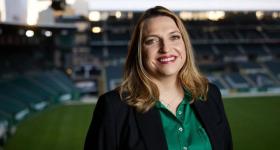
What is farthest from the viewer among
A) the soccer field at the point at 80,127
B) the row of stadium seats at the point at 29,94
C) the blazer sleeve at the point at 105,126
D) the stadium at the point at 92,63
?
the row of stadium seats at the point at 29,94

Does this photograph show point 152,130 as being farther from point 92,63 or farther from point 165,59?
point 92,63

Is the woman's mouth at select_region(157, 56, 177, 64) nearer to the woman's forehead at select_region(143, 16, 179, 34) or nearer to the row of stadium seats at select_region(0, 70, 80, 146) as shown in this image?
the woman's forehead at select_region(143, 16, 179, 34)

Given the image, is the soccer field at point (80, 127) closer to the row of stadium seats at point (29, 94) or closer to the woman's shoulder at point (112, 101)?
the row of stadium seats at point (29, 94)

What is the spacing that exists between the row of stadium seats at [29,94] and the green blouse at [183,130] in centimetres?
897

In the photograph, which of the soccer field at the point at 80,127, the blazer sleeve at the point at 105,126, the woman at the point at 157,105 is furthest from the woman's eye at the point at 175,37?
the soccer field at the point at 80,127

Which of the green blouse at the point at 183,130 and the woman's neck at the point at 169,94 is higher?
the woman's neck at the point at 169,94

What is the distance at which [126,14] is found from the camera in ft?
98.0

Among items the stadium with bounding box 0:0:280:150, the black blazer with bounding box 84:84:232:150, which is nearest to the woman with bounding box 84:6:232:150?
the black blazer with bounding box 84:84:232:150

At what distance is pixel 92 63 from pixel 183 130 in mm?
24651

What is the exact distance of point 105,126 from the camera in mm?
1571

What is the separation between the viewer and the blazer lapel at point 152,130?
159 centimetres

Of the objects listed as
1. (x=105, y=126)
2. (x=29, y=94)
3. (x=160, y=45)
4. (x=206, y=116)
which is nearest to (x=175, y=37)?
(x=160, y=45)

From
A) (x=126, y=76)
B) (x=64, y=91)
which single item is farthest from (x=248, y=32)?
(x=126, y=76)

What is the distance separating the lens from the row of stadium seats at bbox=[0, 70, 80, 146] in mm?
12836
